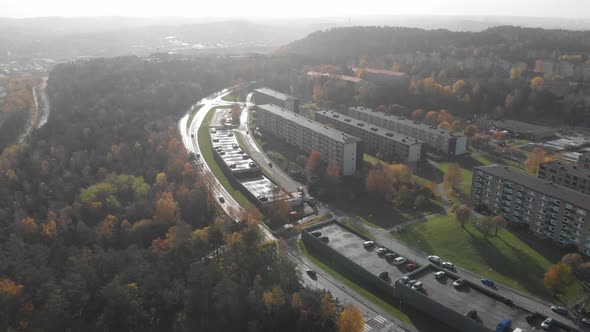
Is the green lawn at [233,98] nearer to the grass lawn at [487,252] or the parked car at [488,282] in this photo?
the grass lawn at [487,252]

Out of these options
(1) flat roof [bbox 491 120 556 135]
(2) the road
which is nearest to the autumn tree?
(2) the road

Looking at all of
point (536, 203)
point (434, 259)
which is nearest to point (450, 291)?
point (434, 259)

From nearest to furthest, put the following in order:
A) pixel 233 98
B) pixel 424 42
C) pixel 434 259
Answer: pixel 434 259 → pixel 233 98 → pixel 424 42

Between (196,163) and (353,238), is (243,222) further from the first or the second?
(196,163)

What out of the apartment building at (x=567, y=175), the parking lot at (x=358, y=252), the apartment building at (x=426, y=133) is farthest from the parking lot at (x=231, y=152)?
the apartment building at (x=567, y=175)

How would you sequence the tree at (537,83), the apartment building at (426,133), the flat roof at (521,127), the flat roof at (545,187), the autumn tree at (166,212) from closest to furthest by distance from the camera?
the flat roof at (545,187)
the autumn tree at (166,212)
the apartment building at (426,133)
the flat roof at (521,127)
the tree at (537,83)

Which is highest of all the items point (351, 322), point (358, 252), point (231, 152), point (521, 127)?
point (521, 127)

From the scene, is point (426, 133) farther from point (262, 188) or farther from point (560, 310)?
point (560, 310)
